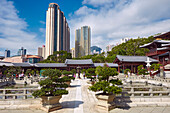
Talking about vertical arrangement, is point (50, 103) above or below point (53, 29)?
below

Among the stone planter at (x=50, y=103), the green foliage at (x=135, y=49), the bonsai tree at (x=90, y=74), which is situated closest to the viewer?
the stone planter at (x=50, y=103)

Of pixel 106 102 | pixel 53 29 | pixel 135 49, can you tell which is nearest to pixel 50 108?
pixel 106 102

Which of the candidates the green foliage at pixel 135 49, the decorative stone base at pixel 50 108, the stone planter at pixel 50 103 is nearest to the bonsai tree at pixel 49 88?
the stone planter at pixel 50 103

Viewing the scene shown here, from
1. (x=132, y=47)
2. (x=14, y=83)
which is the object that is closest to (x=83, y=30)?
(x=132, y=47)

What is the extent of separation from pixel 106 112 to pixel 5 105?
24.1 ft

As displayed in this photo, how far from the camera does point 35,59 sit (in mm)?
107812

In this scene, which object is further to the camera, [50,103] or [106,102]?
[106,102]

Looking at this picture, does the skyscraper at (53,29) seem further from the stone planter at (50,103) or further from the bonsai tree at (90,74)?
the stone planter at (50,103)

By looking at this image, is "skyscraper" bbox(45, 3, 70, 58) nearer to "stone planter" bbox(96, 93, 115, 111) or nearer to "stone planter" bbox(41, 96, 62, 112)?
"stone planter" bbox(41, 96, 62, 112)

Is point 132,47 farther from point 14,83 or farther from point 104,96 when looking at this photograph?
point 104,96

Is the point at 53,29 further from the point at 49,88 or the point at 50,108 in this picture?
the point at 50,108

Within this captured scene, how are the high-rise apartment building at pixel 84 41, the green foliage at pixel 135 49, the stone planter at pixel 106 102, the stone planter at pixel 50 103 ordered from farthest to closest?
1. the high-rise apartment building at pixel 84 41
2. the green foliage at pixel 135 49
3. the stone planter at pixel 106 102
4. the stone planter at pixel 50 103

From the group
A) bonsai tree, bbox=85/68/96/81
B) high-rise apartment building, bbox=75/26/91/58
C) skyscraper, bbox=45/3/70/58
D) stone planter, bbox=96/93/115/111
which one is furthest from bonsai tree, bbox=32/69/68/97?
high-rise apartment building, bbox=75/26/91/58

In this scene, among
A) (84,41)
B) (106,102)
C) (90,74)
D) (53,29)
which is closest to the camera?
(106,102)
